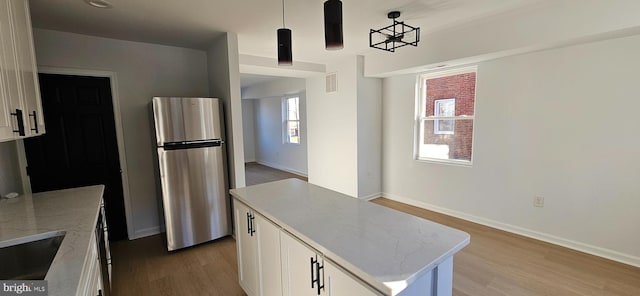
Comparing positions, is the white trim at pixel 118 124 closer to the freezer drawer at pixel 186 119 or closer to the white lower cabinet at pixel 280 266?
the freezer drawer at pixel 186 119

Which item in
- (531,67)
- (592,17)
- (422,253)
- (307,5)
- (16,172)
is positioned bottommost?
(422,253)

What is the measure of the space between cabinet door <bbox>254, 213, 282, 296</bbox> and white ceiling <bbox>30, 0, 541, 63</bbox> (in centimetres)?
182

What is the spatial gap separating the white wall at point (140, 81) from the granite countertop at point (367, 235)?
2180 mm

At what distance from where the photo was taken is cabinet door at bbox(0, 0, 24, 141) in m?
1.27

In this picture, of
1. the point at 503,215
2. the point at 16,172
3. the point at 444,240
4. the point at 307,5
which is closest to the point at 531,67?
the point at 503,215

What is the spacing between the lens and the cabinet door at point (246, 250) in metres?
1.91

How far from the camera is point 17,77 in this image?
1.52 metres

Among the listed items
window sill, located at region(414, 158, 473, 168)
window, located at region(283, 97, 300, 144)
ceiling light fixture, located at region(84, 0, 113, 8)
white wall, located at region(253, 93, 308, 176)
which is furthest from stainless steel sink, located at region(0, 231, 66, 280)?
window, located at region(283, 97, 300, 144)

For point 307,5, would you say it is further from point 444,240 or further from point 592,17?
point 592,17

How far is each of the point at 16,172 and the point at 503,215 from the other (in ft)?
16.7

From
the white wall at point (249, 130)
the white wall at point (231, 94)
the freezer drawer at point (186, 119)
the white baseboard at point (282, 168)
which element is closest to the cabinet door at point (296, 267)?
the white wall at point (231, 94)

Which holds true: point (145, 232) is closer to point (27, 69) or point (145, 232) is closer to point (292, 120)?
point (27, 69)

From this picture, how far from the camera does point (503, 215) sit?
3.37 meters

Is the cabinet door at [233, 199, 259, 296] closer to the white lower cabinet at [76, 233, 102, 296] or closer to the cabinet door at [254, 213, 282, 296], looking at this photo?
the cabinet door at [254, 213, 282, 296]
